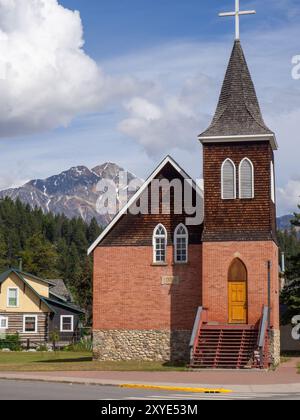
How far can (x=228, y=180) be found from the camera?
38.5 m

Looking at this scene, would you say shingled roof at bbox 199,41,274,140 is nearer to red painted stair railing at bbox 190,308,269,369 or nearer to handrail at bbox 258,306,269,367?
handrail at bbox 258,306,269,367

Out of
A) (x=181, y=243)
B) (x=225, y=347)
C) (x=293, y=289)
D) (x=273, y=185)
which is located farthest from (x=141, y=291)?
(x=293, y=289)

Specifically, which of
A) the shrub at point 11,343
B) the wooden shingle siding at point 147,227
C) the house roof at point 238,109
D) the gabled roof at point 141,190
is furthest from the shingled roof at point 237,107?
the shrub at point 11,343

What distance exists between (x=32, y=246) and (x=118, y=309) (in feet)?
276

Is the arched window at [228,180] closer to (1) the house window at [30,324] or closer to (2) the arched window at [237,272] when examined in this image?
(2) the arched window at [237,272]

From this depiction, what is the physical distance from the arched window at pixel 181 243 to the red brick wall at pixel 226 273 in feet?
6.20

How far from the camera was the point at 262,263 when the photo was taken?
37.4 metres

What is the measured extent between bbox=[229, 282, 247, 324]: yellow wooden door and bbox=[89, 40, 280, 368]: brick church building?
0.04 m

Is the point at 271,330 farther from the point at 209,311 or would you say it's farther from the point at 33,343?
the point at 33,343

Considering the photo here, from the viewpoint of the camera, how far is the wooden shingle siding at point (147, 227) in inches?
1563

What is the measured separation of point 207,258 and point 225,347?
4331mm

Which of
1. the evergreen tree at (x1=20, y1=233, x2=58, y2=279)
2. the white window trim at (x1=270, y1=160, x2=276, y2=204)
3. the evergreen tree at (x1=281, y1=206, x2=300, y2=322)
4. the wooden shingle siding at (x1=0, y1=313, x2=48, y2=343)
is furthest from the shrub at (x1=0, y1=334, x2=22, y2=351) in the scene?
the evergreen tree at (x1=20, y1=233, x2=58, y2=279)

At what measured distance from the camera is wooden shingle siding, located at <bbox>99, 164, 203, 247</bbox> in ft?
130

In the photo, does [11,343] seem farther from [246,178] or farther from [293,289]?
[246,178]
